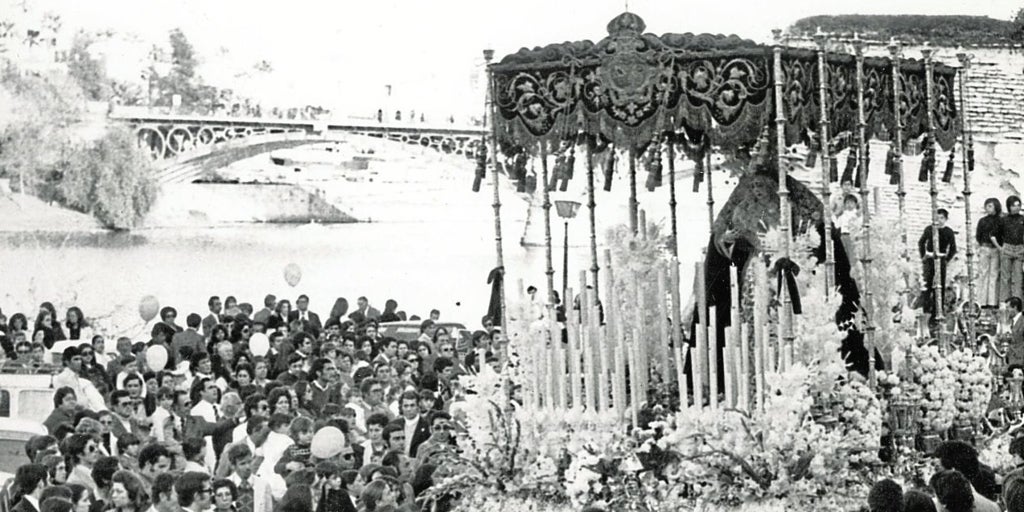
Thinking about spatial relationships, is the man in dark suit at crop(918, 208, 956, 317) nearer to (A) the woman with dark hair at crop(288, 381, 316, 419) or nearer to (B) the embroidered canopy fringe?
(B) the embroidered canopy fringe

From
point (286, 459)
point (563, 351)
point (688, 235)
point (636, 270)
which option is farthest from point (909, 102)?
point (688, 235)

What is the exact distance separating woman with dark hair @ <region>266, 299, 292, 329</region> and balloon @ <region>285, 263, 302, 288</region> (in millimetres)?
618

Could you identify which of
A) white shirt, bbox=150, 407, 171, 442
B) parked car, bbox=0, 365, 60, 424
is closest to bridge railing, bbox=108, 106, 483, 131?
parked car, bbox=0, 365, 60, 424

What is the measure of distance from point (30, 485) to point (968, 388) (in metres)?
4.94

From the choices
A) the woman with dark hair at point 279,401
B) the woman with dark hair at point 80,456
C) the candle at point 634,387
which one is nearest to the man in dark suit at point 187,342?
the woman with dark hair at point 279,401

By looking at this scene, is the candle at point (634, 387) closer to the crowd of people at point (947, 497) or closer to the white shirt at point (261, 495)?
the crowd of people at point (947, 497)

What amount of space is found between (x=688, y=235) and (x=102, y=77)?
6093 millimetres

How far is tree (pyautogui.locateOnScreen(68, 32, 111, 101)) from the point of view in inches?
642

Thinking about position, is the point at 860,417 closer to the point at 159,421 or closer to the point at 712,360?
the point at 712,360

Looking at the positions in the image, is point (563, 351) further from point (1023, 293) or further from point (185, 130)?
point (185, 130)

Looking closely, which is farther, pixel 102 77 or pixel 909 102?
pixel 102 77

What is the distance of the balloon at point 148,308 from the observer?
51.9 ft

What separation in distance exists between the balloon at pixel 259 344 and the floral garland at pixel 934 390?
6.10m

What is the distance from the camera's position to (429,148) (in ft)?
57.6
